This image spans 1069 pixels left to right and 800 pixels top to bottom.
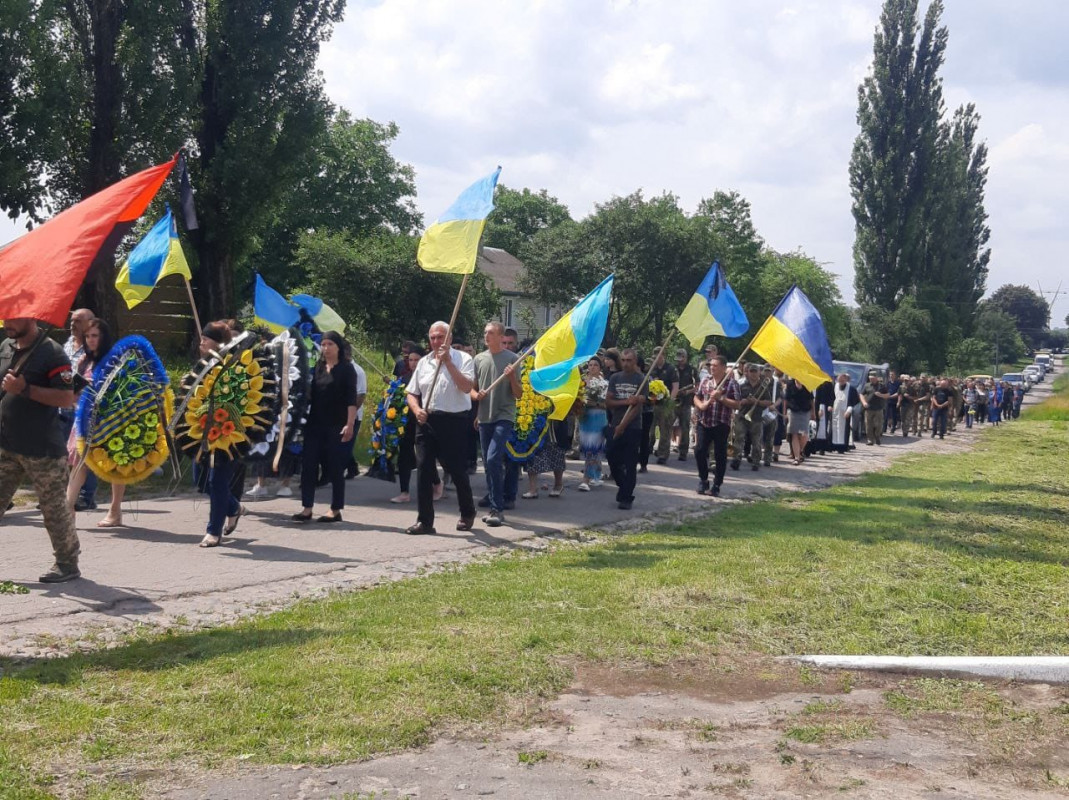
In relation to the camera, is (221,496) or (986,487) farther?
(986,487)

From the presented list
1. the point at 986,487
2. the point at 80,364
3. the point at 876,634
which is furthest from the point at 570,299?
the point at 876,634

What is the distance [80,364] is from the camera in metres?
10.3

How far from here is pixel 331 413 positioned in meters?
10.7

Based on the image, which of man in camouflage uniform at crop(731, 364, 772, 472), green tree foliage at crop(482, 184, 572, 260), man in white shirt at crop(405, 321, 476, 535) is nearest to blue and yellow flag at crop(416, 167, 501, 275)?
man in white shirt at crop(405, 321, 476, 535)

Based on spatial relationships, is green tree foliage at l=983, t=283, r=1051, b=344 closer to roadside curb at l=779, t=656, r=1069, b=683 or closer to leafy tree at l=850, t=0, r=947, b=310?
leafy tree at l=850, t=0, r=947, b=310

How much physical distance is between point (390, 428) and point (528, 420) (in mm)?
1569

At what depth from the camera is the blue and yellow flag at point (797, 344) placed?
12.9 metres

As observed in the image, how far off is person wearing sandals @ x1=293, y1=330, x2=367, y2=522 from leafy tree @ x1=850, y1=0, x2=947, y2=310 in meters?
46.9

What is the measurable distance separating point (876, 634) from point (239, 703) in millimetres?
3838

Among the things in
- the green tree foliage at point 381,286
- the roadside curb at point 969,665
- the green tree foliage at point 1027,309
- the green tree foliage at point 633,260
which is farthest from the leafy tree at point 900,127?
the green tree foliage at point 1027,309

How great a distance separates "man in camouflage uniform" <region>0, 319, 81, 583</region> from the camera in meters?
7.07

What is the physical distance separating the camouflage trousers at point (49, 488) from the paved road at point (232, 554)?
315mm

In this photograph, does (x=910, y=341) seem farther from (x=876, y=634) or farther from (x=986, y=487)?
(x=876, y=634)

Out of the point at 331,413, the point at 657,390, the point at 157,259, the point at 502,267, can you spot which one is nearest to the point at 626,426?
the point at 331,413
